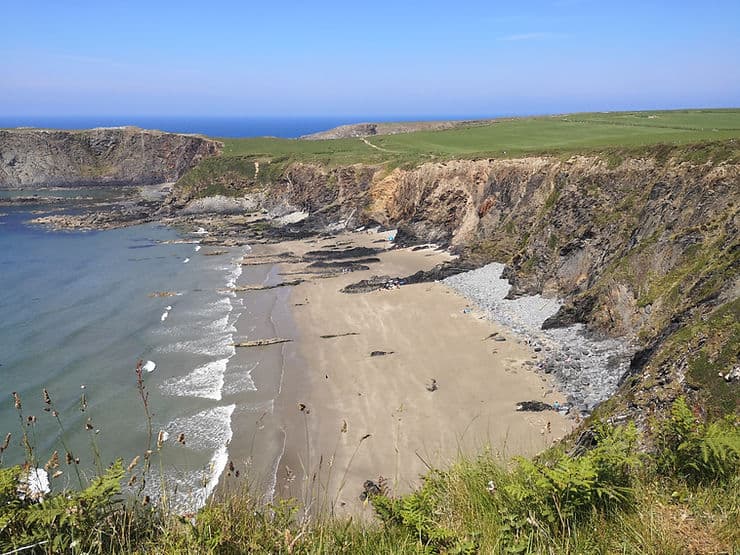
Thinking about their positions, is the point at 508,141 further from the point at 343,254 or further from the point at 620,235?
the point at 620,235

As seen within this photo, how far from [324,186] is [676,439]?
51.9 metres

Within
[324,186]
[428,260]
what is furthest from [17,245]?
[428,260]

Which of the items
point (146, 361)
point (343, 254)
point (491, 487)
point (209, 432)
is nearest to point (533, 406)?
point (209, 432)

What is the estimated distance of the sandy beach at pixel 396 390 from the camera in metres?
14.7

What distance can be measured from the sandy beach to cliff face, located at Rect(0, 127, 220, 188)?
66.3 metres

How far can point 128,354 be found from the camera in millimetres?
23750

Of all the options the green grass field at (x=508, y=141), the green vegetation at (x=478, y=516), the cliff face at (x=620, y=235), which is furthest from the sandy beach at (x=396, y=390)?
the green grass field at (x=508, y=141)

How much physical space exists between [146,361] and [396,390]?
11.2m

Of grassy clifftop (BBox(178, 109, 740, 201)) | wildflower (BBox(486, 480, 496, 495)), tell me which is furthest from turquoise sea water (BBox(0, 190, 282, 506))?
grassy clifftop (BBox(178, 109, 740, 201))

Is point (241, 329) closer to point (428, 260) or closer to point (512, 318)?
point (512, 318)

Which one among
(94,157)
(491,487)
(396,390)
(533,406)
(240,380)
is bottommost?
(240,380)

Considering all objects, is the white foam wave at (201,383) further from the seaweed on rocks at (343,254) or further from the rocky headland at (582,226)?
the seaweed on rocks at (343,254)

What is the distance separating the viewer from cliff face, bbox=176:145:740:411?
10766 mm

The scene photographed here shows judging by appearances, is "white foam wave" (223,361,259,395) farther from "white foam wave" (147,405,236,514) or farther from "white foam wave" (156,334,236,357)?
"white foam wave" (156,334,236,357)
